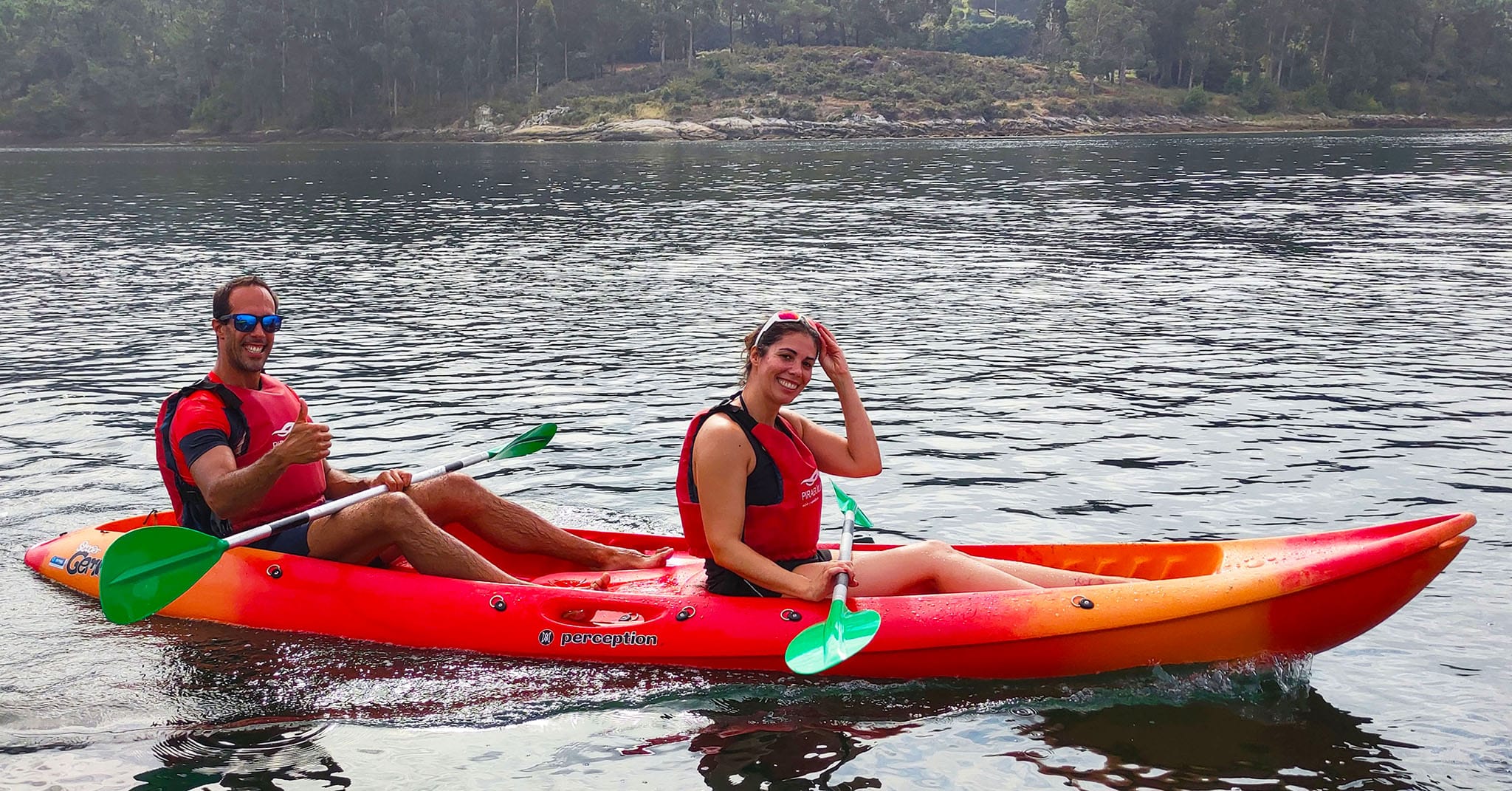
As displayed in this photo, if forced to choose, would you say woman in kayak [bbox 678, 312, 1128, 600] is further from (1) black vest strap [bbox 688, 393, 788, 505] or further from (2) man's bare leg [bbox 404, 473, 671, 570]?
(2) man's bare leg [bbox 404, 473, 671, 570]

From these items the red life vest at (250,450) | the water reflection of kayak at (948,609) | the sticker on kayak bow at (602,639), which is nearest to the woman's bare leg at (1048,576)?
the water reflection of kayak at (948,609)

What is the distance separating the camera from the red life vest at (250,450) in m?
7.21

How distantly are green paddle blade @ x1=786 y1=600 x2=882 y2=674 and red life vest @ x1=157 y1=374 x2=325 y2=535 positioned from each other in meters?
2.99

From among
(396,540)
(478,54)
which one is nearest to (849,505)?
(396,540)

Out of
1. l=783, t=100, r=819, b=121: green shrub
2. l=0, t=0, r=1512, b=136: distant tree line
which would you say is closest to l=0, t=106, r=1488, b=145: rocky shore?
l=783, t=100, r=819, b=121: green shrub

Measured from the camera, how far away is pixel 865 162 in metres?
61.9

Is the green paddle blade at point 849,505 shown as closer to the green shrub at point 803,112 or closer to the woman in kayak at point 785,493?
the woman in kayak at point 785,493

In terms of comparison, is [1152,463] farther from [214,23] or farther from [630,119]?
[214,23]

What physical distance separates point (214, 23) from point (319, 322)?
98.4 m

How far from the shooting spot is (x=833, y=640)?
6.37 m

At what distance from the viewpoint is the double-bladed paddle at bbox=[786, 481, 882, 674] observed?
20.5ft

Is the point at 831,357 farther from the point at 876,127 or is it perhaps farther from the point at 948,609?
the point at 876,127

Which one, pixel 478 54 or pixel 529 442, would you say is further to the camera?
pixel 478 54

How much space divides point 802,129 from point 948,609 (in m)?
89.4
